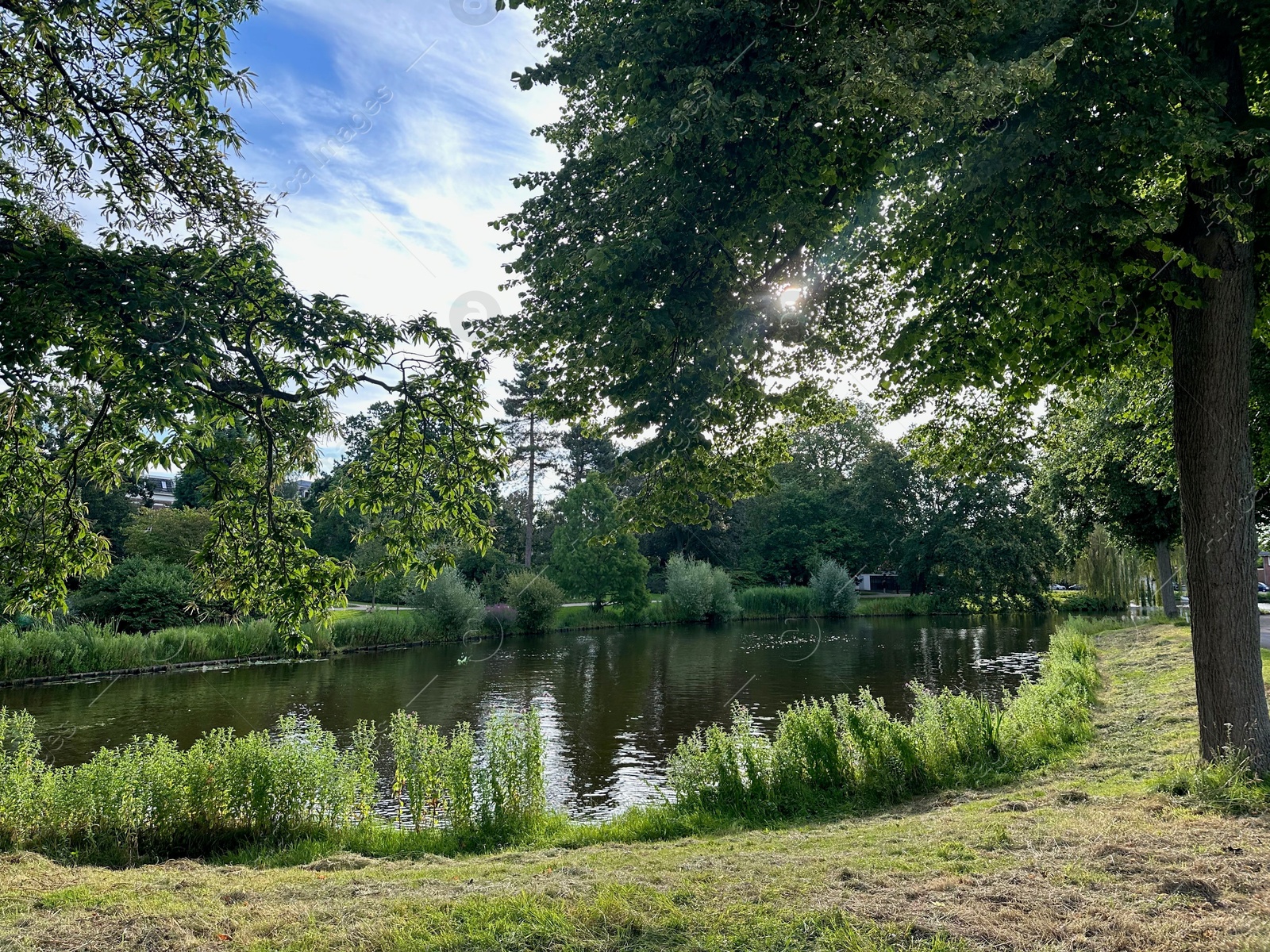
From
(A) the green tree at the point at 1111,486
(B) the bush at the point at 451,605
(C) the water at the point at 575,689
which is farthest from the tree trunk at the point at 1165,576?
(B) the bush at the point at 451,605

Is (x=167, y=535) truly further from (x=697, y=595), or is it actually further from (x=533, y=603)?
(x=697, y=595)

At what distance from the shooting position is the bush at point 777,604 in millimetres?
47844

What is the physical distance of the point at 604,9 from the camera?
294 inches

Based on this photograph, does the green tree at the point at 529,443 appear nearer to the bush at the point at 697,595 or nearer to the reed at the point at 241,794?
the bush at the point at 697,595

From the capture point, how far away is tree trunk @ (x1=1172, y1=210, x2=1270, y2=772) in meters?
7.39

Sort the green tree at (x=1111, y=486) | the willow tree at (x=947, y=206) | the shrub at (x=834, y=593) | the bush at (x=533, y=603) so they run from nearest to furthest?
the willow tree at (x=947, y=206) → the green tree at (x=1111, y=486) → the bush at (x=533, y=603) → the shrub at (x=834, y=593)

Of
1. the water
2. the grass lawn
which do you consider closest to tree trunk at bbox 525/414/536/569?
the water

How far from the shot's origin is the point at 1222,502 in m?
7.54

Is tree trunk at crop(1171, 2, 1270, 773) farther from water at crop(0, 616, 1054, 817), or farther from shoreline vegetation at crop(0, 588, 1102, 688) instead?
shoreline vegetation at crop(0, 588, 1102, 688)

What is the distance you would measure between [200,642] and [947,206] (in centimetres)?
2814

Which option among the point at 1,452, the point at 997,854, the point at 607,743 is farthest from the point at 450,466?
the point at 607,743

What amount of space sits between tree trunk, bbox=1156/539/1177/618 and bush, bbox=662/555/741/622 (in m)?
22.4

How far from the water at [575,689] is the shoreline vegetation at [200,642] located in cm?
104

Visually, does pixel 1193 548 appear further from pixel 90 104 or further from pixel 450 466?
pixel 90 104
